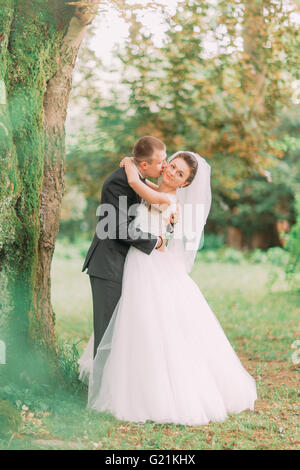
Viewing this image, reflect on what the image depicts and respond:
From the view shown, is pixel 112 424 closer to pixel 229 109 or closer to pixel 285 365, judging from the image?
pixel 285 365

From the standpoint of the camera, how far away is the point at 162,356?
13.7ft

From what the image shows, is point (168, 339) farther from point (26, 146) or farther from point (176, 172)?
point (26, 146)

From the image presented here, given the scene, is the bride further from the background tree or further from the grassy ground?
the background tree

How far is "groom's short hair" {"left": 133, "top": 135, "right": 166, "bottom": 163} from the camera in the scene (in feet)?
14.0

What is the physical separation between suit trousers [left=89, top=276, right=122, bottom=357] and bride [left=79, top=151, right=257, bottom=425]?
6cm

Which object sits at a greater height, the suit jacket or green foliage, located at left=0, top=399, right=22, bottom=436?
the suit jacket

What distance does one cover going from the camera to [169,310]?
4309 mm

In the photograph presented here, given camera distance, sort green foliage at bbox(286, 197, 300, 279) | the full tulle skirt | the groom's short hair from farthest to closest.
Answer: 1. green foliage at bbox(286, 197, 300, 279)
2. the groom's short hair
3. the full tulle skirt

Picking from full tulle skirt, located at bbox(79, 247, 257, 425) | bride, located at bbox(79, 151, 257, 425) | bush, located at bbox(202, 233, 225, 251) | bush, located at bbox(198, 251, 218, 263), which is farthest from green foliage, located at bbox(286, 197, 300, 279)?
bush, located at bbox(202, 233, 225, 251)

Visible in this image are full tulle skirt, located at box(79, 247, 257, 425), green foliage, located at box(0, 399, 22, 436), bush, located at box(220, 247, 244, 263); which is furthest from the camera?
bush, located at box(220, 247, 244, 263)

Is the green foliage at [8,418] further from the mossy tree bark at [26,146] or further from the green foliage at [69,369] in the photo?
the green foliage at [69,369]

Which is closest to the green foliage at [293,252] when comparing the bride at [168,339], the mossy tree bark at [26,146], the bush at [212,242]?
the bride at [168,339]
